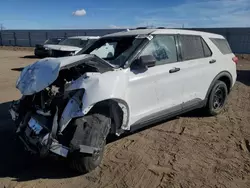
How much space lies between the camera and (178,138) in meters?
4.93

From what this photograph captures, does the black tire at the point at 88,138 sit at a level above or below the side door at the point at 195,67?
below

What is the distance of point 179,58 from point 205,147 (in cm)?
161

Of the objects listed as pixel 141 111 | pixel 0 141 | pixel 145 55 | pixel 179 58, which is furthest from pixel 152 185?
pixel 0 141

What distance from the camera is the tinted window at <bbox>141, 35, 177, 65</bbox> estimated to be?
15.0 feet

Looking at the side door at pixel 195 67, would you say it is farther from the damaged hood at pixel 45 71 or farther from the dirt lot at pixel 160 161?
the damaged hood at pixel 45 71

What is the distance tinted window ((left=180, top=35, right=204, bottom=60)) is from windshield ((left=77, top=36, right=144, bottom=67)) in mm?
1008

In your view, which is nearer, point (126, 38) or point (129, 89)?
point (129, 89)

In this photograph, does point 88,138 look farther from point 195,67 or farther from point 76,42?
point 76,42

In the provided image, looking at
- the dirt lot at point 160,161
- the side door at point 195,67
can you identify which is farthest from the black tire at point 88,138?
the side door at point 195,67

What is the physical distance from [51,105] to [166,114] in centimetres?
203

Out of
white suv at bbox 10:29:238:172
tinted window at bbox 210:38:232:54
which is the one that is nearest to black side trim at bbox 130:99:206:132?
white suv at bbox 10:29:238:172

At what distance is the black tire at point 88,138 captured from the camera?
3.42m

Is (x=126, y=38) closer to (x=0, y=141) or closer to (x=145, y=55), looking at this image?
(x=145, y=55)

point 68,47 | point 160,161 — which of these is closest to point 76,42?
point 68,47
